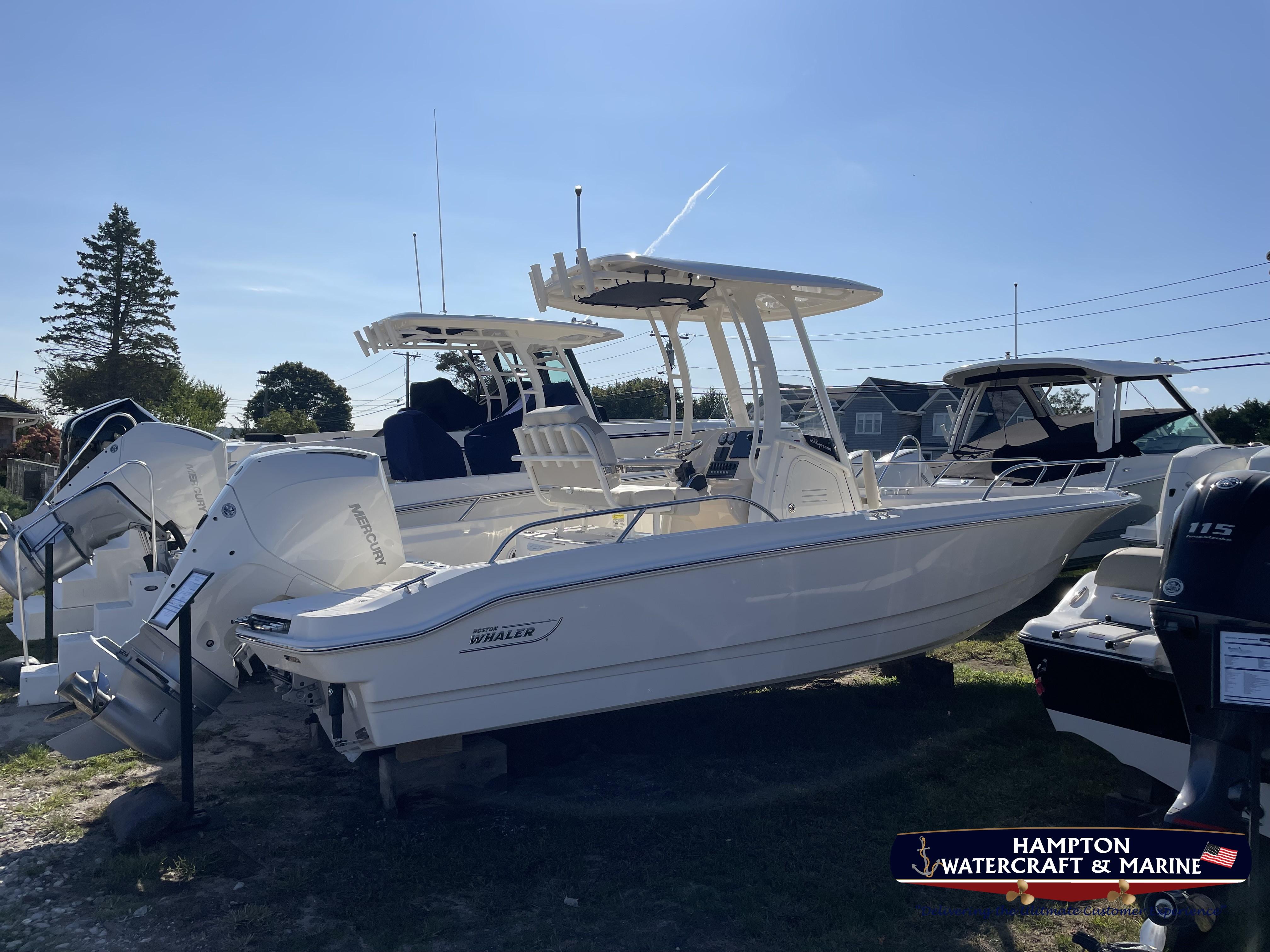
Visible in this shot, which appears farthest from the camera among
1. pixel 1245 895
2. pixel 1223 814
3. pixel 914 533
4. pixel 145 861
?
pixel 914 533

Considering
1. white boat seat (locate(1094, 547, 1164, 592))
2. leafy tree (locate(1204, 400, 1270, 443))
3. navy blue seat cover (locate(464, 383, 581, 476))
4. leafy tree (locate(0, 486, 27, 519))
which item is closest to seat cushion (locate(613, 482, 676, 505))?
white boat seat (locate(1094, 547, 1164, 592))

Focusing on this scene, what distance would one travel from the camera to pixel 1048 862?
2805mm

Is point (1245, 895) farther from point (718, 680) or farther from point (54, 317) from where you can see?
point (54, 317)

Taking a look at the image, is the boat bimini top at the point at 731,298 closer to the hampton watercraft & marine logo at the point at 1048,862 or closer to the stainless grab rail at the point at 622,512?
the stainless grab rail at the point at 622,512

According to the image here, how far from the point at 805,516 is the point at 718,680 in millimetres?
1142

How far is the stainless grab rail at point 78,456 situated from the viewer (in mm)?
6242

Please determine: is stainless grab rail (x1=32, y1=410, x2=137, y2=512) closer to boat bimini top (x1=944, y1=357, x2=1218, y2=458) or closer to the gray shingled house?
boat bimini top (x1=944, y1=357, x2=1218, y2=458)

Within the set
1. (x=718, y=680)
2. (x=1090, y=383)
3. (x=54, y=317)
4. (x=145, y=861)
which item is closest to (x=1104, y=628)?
(x=718, y=680)

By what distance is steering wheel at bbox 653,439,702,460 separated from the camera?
6.20 metres

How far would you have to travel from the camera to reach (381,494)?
4707 mm

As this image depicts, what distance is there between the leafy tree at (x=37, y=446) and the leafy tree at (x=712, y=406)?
2501 centimetres

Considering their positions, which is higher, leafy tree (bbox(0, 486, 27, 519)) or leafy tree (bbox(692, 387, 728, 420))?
leafy tree (bbox(692, 387, 728, 420))

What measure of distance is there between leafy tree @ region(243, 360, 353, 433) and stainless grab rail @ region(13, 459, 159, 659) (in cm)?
5349

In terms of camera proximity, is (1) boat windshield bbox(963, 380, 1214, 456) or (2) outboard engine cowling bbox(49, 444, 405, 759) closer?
(2) outboard engine cowling bbox(49, 444, 405, 759)
